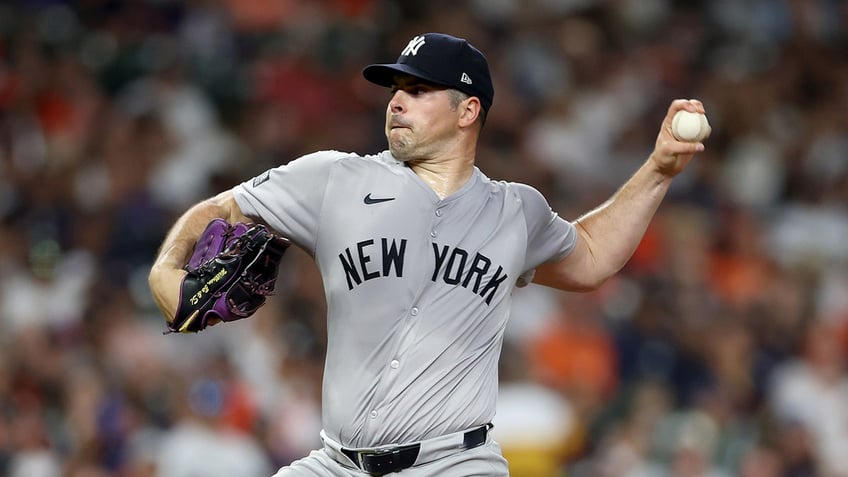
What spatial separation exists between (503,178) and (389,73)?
5883mm

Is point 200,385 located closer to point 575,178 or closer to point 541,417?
point 541,417

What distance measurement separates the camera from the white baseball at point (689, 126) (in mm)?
4902

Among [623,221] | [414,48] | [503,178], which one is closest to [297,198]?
[414,48]

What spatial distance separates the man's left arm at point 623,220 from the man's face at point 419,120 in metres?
0.65

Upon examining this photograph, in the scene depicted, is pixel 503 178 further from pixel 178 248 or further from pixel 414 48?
pixel 178 248

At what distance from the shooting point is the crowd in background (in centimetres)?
856

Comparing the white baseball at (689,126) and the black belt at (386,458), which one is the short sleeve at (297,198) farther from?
the white baseball at (689,126)

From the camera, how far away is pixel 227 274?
4.30 m

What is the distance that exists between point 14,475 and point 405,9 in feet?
17.6

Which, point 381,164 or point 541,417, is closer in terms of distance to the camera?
point 381,164

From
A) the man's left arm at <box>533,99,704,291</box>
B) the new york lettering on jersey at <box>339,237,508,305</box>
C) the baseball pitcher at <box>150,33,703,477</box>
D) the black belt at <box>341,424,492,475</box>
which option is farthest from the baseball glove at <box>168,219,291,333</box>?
the man's left arm at <box>533,99,704,291</box>

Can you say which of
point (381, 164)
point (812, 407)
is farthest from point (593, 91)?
point (381, 164)

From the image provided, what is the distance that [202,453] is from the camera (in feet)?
27.1

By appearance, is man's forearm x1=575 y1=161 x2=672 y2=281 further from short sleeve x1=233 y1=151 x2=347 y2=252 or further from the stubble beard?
short sleeve x1=233 y1=151 x2=347 y2=252
